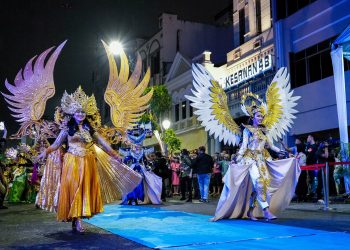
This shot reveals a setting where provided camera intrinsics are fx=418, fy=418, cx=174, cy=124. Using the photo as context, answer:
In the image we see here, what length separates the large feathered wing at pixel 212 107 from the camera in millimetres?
8102

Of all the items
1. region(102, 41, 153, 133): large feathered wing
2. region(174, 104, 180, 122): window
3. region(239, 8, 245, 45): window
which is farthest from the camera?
region(174, 104, 180, 122): window

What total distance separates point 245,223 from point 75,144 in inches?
123

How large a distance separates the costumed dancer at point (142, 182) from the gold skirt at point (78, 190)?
20.2 feet

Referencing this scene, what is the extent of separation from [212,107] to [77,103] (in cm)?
265

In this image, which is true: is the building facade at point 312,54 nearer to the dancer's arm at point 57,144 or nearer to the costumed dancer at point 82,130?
the costumed dancer at point 82,130

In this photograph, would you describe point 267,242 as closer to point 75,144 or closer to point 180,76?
point 75,144

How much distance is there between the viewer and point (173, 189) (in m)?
18.8

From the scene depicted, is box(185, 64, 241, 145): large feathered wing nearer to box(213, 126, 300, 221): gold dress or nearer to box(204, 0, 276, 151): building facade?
box(213, 126, 300, 221): gold dress

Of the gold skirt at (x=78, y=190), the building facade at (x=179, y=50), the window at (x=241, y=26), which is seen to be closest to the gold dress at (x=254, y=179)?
the gold skirt at (x=78, y=190)

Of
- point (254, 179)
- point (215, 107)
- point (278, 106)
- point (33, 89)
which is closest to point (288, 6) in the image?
point (278, 106)

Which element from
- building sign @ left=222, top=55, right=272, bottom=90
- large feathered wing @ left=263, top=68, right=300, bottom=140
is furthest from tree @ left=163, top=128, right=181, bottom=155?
large feathered wing @ left=263, top=68, right=300, bottom=140

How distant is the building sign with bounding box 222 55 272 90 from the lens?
73.2 ft

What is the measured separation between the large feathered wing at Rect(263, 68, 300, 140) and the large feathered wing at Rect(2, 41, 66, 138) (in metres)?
4.17

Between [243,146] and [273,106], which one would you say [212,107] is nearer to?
[243,146]
